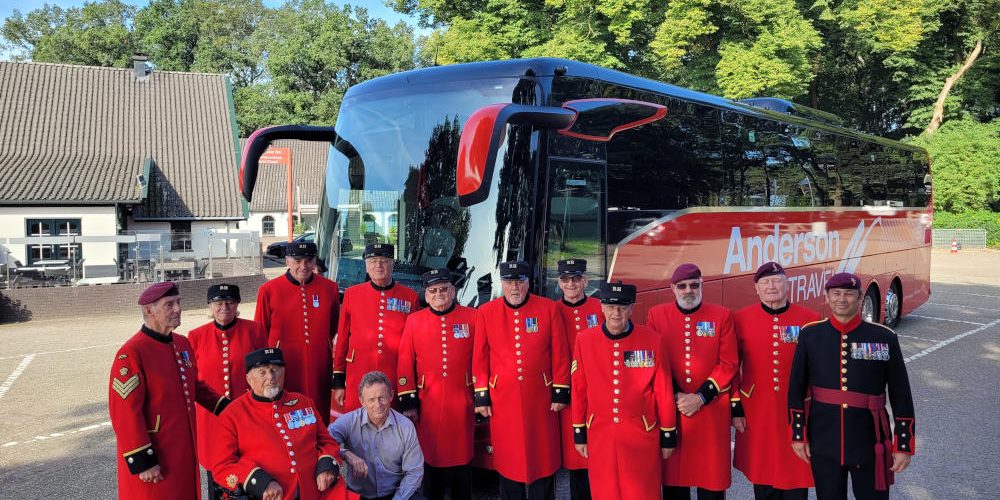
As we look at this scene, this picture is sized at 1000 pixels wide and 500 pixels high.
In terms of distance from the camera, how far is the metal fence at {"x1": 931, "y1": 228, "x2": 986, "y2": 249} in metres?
35.7

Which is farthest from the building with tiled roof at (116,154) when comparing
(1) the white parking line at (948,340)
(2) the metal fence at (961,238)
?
(2) the metal fence at (961,238)

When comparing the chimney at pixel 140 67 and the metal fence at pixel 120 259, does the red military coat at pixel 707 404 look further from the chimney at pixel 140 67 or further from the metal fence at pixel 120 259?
the chimney at pixel 140 67

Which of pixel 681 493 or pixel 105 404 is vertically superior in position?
pixel 681 493

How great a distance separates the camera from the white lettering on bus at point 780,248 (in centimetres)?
Result: 862

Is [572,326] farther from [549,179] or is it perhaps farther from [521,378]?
[549,179]

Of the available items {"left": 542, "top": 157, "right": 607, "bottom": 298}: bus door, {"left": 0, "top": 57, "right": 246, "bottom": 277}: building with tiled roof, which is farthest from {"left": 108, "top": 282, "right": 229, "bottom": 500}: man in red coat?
{"left": 0, "top": 57, "right": 246, "bottom": 277}: building with tiled roof

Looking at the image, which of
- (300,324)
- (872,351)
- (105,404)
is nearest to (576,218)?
(300,324)

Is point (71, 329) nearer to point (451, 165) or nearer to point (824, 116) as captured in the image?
point (451, 165)

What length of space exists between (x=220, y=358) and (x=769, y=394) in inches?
144

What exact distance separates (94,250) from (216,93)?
45.3 ft

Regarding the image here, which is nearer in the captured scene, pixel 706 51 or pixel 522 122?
pixel 522 122

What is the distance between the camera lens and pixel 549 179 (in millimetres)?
6117

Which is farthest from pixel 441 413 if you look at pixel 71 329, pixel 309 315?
pixel 71 329

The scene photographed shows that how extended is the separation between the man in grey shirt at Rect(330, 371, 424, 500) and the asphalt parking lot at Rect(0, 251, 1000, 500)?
267cm
